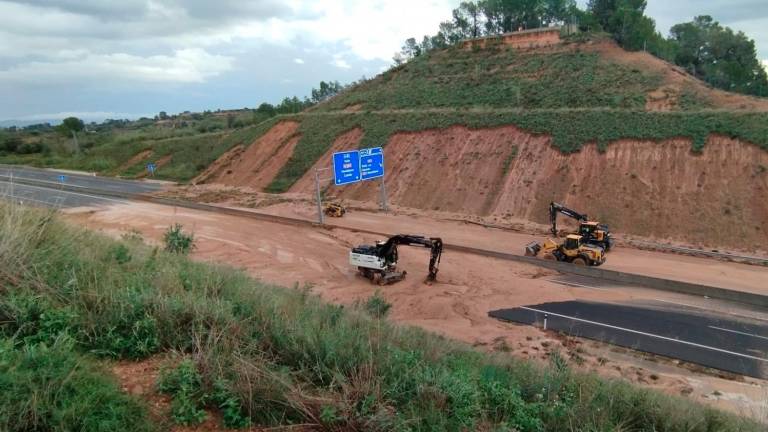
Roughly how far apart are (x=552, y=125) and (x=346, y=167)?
60.9 feet

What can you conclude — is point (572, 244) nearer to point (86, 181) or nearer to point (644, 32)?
point (644, 32)

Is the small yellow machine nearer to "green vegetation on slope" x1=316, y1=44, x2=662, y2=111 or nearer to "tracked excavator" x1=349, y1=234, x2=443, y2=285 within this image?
"tracked excavator" x1=349, y1=234, x2=443, y2=285

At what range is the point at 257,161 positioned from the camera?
5672cm

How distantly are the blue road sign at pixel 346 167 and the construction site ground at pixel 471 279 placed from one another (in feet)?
11.0

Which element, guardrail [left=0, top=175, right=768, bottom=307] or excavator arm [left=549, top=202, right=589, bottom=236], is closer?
guardrail [left=0, top=175, right=768, bottom=307]

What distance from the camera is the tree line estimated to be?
53812 millimetres

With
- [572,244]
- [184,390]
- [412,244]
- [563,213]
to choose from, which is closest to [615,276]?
[572,244]

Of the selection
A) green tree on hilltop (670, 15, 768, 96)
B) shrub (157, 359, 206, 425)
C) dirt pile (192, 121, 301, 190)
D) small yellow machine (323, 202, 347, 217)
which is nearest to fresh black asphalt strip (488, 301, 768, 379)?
shrub (157, 359, 206, 425)

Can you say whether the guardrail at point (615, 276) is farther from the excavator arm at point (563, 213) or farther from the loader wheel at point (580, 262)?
the excavator arm at point (563, 213)

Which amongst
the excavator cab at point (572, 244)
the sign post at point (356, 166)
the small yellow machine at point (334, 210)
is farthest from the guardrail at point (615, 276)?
the sign post at point (356, 166)

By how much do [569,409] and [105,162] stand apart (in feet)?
276

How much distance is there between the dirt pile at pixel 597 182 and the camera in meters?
30.4

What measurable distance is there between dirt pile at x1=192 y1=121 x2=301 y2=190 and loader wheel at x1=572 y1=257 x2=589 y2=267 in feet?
114

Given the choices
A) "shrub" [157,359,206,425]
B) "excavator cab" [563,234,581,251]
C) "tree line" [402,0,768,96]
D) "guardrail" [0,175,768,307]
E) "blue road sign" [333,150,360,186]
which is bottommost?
"guardrail" [0,175,768,307]
